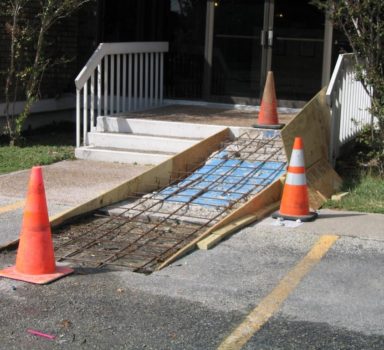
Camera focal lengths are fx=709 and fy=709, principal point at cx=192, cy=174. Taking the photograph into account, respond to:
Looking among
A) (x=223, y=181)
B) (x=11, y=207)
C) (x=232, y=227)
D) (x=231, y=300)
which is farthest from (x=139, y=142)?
(x=231, y=300)

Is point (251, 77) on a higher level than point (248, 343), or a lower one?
higher

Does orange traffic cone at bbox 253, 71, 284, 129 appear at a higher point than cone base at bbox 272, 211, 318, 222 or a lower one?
higher

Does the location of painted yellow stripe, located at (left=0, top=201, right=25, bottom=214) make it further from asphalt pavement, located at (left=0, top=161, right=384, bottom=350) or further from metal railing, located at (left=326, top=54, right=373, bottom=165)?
metal railing, located at (left=326, top=54, right=373, bottom=165)

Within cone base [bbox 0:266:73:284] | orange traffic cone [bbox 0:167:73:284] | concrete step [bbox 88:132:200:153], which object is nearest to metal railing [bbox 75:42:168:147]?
concrete step [bbox 88:132:200:153]

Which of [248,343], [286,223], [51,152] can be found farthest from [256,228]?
[51,152]

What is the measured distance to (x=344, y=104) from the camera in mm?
9586

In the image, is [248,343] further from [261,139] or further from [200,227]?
[261,139]

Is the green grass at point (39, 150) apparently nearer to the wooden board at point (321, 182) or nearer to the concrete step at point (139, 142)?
the concrete step at point (139, 142)

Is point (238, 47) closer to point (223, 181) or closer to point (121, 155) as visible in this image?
point (121, 155)

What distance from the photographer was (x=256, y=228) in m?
6.82

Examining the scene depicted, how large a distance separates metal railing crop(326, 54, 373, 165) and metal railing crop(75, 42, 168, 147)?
342cm

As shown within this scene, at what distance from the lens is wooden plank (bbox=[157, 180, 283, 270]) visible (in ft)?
19.3

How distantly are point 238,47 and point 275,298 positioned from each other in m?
7.67

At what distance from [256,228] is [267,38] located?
18.7 feet
